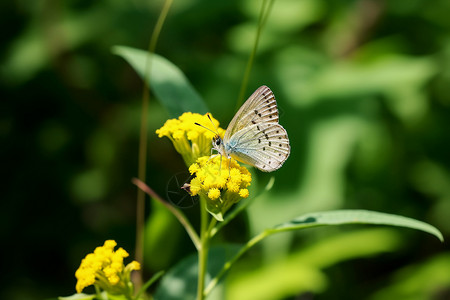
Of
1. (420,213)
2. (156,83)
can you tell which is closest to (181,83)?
(156,83)

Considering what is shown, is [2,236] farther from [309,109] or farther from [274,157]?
[274,157]

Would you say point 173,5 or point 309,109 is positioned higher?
point 173,5

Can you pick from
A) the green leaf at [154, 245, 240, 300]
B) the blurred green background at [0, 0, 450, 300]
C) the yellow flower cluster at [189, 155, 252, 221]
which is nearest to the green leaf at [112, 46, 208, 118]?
the yellow flower cluster at [189, 155, 252, 221]

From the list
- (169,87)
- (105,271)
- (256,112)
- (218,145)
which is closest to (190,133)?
(218,145)

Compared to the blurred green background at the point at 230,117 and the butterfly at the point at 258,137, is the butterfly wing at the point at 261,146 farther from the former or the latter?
the blurred green background at the point at 230,117

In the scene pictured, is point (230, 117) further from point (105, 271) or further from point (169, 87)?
point (105, 271)

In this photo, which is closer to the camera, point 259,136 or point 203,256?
point 203,256
